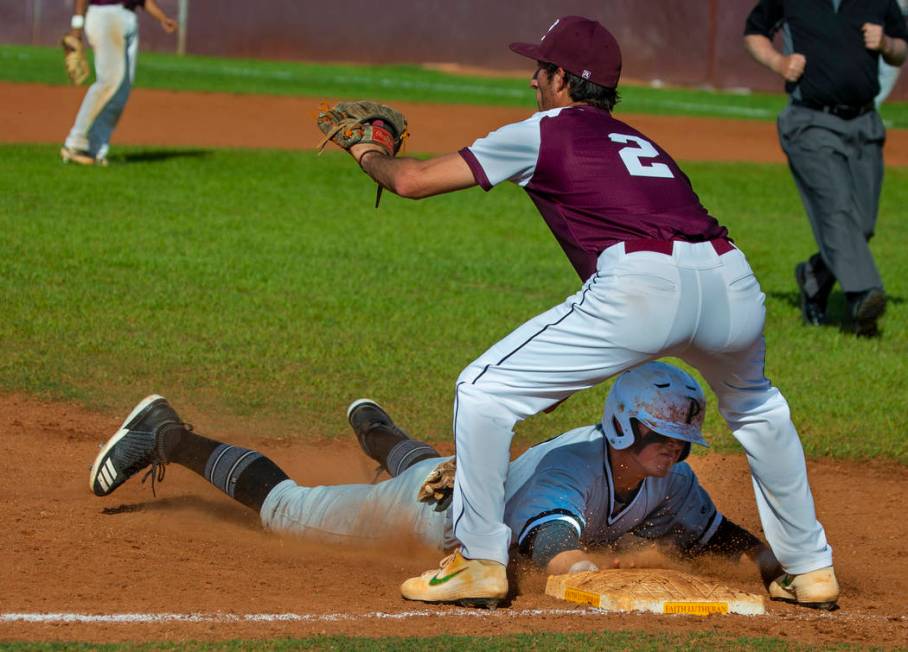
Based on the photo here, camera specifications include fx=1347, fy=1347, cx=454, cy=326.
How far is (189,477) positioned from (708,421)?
3.02m

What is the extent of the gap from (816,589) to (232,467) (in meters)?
2.33

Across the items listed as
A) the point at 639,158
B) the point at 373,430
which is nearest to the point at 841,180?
the point at 373,430

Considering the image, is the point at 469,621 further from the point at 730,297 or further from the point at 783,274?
the point at 783,274

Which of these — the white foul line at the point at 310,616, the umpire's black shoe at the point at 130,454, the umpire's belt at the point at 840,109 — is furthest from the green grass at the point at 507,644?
the umpire's belt at the point at 840,109

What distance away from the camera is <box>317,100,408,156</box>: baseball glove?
474cm

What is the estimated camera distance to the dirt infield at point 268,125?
1791 centimetres

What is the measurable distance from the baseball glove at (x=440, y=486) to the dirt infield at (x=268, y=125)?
12.6 m

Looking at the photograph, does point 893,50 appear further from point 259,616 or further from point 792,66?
point 259,616

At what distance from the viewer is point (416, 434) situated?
707 centimetres

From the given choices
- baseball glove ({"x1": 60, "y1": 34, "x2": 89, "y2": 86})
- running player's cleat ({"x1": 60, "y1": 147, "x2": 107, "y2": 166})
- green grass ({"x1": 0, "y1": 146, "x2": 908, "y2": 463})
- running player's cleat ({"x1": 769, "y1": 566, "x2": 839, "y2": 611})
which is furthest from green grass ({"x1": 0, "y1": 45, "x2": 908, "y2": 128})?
running player's cleat ({"x1": 769, "y1": 566, "x2": 839, "y2": 611})

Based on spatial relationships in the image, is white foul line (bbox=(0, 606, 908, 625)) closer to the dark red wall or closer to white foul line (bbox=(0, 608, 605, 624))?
white foul line (bbox=(0, 608, 605, 624))

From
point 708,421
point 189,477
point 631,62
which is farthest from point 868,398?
point 631,62

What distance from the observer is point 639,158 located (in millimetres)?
4469

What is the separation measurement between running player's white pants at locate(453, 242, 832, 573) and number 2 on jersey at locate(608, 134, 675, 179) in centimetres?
27
